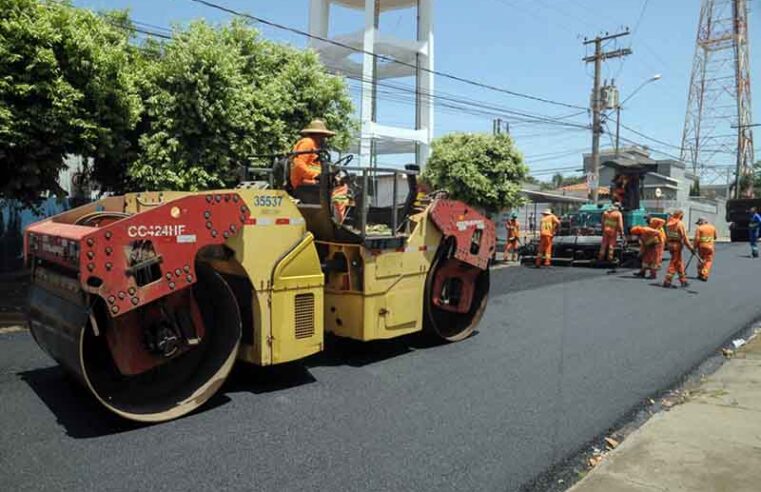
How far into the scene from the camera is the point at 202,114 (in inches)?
351

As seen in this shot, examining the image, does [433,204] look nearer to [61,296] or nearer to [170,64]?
[61,296]

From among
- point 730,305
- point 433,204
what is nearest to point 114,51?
point 433,204

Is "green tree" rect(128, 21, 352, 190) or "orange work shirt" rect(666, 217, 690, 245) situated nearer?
"green tree" rect(128, 21, 352, 190)

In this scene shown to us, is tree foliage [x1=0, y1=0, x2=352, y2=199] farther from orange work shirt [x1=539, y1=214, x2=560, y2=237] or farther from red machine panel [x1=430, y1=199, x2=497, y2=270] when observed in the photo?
orange work shirt [x1=539, y1=214, x2=560, y2=237]

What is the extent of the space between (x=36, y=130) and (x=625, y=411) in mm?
6846

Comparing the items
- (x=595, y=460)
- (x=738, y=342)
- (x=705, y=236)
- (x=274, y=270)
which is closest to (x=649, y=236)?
(x=705, y=236)

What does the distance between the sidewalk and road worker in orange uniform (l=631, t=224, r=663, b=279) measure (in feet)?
24.9

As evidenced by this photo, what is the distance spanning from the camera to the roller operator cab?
378 cm

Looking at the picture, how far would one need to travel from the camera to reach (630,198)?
16.6 m

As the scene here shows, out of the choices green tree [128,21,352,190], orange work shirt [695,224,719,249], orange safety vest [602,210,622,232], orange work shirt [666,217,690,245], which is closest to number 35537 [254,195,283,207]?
green tree [128,21,352,190]

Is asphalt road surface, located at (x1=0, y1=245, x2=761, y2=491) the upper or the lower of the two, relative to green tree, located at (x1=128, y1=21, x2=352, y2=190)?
lower

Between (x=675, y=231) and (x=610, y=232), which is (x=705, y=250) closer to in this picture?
(x=675, y=231)

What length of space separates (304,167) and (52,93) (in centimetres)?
348

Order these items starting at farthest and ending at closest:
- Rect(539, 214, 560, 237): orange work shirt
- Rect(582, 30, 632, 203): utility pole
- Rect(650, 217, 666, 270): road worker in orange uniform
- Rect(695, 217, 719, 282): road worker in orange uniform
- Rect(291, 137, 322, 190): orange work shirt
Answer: Rect(582, 30, 632, 203): utility pole < Rect(539, 214, 560, 237): orange work shirt < Rect(650, 217, 666, 270): road worker in orange uniform < Rect(695, 217, 719, 282): road worker in orange uniform < Rect(291, 137, 322, 190): orange work shirt
